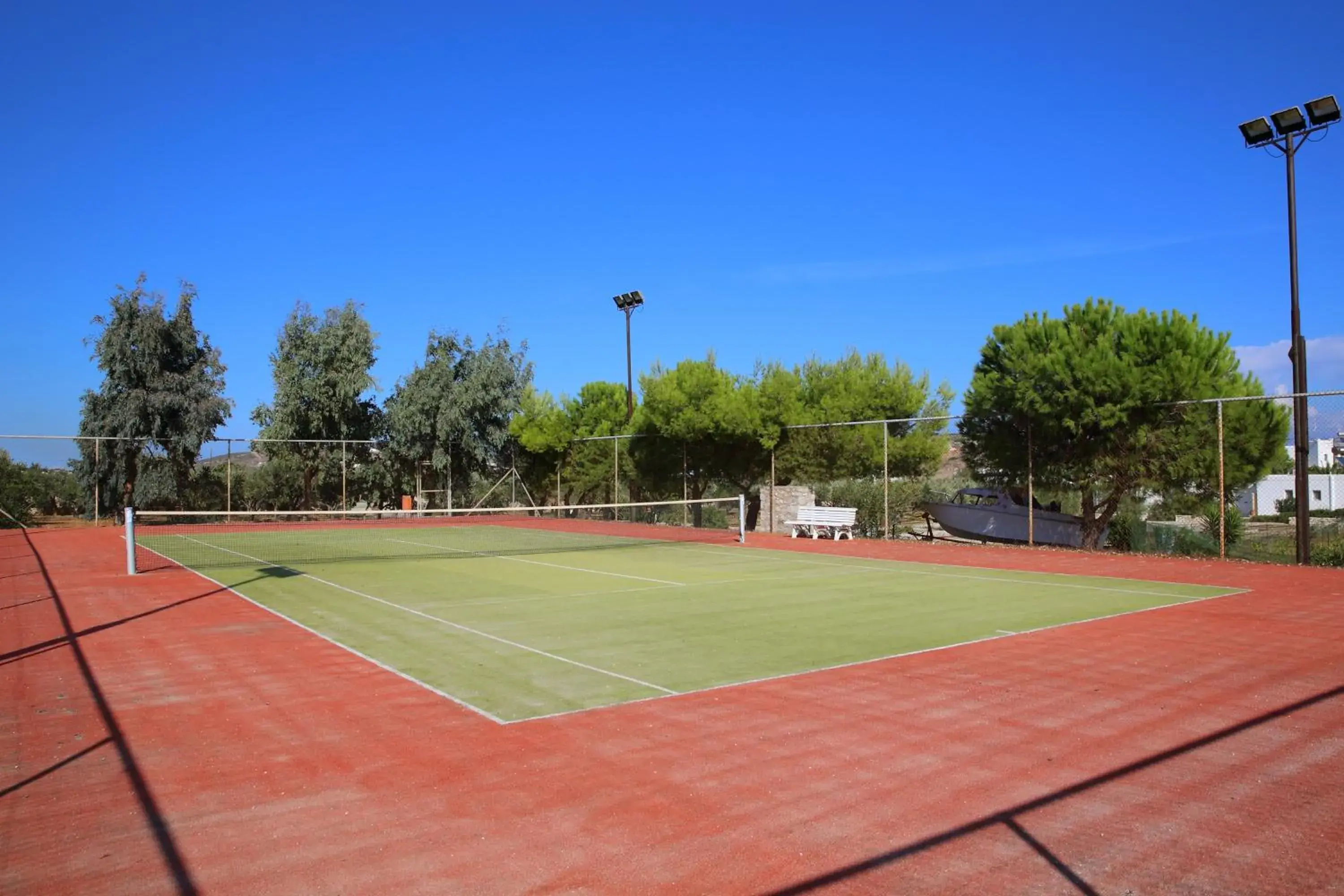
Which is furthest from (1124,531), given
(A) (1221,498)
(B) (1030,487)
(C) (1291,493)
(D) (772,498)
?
(C) (1291,493)

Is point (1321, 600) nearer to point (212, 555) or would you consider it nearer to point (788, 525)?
point (788, 525)

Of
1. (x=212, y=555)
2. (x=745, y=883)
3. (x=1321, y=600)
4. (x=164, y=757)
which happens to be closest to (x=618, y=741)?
(x=745, y=883)

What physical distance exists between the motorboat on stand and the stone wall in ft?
10.8

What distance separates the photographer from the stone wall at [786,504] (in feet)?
85.3

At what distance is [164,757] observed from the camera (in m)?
5.71

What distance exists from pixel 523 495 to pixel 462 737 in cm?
3032

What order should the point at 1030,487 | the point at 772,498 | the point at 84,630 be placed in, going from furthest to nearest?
the point at 772,498
the point at 1030,487
the point at 84,630

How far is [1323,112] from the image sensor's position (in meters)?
15.1

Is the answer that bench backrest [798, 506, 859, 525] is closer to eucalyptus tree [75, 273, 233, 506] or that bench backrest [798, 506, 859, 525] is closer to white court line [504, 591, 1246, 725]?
white court line [504, 591, 1246, 725]

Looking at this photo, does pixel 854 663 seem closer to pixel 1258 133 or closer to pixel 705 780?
pixel 705 780

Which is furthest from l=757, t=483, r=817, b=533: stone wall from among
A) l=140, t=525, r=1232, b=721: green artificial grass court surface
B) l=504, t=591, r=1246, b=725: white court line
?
l=504, t=591, r=1246, b=725: white court line

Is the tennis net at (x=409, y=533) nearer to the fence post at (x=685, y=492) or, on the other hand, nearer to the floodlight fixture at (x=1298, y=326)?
the fence post at (x=685, y=492)

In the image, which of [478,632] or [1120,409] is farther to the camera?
[1120,409]

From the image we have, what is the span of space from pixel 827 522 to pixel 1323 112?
12354mm
